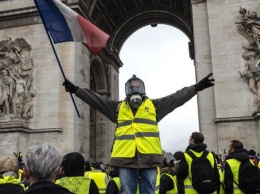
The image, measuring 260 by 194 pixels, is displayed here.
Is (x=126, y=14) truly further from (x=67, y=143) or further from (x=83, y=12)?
(x=67, y=143)

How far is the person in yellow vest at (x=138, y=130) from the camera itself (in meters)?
3.69

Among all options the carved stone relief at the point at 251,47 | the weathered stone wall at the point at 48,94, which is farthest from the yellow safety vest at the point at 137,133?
the weathered stone wall at the point at 48,94

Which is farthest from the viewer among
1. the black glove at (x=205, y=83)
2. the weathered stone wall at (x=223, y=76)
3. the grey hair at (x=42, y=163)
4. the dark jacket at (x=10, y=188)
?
the weathered stone wall at (x=223, y=76)

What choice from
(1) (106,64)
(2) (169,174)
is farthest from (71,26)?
(1) (106,64)

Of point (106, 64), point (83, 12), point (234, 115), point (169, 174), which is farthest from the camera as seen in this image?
point (106, 64)

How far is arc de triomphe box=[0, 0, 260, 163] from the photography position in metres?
13.9

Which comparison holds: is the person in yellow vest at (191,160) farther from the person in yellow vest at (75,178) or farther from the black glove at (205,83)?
the person in yellow vest at (75,178)

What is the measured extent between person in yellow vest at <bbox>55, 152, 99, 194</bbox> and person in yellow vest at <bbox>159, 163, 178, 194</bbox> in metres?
2.35

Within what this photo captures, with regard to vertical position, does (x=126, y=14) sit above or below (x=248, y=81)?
above

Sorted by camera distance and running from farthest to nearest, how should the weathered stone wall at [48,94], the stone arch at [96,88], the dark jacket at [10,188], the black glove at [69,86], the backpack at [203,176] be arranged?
the stone arch at [96,88]
the weathered stone wall at [48,94]
the backpack at [203,176]
the black glove at [69,86]
the dark jacket at [10,188]

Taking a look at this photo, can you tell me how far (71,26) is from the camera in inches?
251

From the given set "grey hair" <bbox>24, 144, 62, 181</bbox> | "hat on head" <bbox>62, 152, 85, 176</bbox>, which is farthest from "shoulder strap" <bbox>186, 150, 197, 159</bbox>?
"grey hair" <bbox>24, 144, 62, 181</bbox>

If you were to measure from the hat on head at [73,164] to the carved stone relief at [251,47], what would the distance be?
1110 cm

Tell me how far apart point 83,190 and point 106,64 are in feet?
66.9
